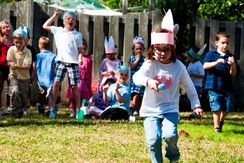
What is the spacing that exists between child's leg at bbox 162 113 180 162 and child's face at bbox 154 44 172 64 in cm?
57

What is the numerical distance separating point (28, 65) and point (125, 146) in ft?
13.7

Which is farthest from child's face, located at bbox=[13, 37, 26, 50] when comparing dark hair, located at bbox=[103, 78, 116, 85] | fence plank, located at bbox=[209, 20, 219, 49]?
fence plank, located at bbox=[209, 20, 219, 49]

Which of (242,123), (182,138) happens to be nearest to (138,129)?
(182,138)

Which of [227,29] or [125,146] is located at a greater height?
[227,29]

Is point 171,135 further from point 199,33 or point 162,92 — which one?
point 199,33

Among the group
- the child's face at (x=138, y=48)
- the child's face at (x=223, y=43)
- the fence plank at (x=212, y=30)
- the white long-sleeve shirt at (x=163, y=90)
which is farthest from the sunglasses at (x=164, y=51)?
the fence plank at (x=212, y=30)

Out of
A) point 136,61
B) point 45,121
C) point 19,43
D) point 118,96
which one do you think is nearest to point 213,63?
point 118,96

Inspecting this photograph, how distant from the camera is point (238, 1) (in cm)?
2059

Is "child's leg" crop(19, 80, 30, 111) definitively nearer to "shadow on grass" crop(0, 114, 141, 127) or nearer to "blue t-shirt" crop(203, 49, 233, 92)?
"shadow on grass" crop(0, 114, 141, 127)

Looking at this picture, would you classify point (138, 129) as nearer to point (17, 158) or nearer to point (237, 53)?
point (17, 158)

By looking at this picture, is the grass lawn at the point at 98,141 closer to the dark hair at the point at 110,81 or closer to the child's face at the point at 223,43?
the child's face at the point at 223,43

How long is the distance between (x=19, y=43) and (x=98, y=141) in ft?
12.6

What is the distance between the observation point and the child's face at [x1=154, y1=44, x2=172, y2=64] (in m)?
6.98

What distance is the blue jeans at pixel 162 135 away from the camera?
6.80 meters
